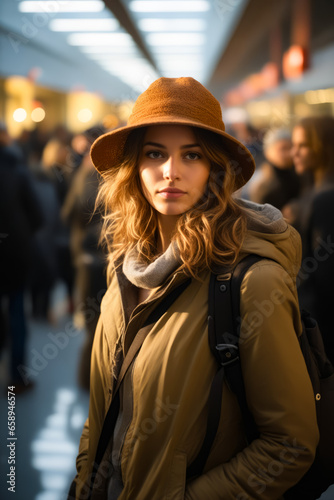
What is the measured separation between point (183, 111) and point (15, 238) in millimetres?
2792

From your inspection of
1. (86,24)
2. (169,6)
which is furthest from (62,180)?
(169,6)

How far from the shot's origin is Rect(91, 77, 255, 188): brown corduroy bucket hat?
4.20ft

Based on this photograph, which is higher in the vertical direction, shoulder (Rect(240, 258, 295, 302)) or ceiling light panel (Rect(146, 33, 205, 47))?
ceiling light panel (Rect(146, 33, 205, 47))

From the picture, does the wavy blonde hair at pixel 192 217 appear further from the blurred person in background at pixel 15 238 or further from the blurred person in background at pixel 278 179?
the blurred person in background at pixel 15 238

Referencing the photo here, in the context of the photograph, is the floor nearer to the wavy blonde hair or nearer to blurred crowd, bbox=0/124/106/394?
blurred crowd, bbox=0/124/106/394

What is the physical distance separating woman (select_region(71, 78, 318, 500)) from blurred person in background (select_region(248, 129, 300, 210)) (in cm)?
156

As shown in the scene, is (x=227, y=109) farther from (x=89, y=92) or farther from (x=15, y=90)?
(x=15, y=90)

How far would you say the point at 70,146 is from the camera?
512 centimetres

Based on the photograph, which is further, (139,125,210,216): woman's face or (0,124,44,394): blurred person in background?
(0,124,44,394): blurred person in background

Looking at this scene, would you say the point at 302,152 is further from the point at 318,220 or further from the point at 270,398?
the point at 270,398

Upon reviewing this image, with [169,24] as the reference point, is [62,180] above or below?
below

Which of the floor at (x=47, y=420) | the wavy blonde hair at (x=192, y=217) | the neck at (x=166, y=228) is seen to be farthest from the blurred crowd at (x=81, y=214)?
the neck at (x=166, y=228)

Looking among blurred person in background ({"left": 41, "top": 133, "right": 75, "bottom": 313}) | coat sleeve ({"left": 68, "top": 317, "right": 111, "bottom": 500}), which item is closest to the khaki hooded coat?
coat sleeve ({"left": 68, "top": 317, "right": 111, "bottom": 500})

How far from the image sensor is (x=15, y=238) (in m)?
3.79
